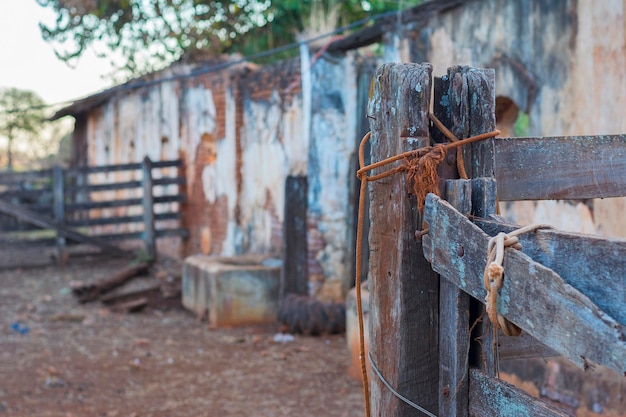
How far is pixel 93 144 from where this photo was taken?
16188 millimetres

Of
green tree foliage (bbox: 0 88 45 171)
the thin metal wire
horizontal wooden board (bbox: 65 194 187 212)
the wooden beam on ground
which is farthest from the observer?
green tree foliage (bbox: 0 88 45 171)

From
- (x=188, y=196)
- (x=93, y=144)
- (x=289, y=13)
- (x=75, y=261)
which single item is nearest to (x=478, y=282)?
(x=188, y=196)

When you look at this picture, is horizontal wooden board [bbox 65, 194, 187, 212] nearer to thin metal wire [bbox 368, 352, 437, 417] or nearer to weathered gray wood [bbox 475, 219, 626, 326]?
thin metal wire [bbox 368, 352, 437, 417]

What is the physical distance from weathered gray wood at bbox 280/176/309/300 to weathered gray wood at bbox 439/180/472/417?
574 centimetres

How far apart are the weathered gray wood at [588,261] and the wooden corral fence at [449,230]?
→ 135 millimetres

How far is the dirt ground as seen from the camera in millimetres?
5215

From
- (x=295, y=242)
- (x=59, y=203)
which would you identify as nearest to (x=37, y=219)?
(x=59, y=203)

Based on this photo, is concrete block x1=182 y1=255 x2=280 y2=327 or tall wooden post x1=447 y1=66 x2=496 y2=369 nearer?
tall wooden post x1=447 y1=66 x2=496 y2=369

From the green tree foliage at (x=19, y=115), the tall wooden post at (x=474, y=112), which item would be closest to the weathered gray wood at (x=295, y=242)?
the tall wooden post at (x=474, y=112)

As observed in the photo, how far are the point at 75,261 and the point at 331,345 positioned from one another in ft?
19.5

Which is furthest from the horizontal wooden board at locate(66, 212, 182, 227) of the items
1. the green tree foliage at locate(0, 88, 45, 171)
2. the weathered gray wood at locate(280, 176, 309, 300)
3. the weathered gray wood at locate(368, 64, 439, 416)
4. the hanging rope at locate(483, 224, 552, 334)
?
the green tree foliage at locate(0, 88, 45, 171)

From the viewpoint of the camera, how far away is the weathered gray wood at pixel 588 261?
50.0 inches

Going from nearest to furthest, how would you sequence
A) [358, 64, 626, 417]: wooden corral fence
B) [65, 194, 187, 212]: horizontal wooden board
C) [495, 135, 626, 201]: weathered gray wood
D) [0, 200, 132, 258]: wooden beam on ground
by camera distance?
[358, 64, 626, 417]: wooden corral fence → [495, 135, 626, 201]: weathered gray wood → [0, 200, 132, 258]: wooden beam on ground → [65, 194, 187, 212]: horizontal wooden board

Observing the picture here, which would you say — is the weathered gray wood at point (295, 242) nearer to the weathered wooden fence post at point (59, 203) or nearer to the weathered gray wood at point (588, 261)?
the weathered wooden fence post at point (59, 203)
